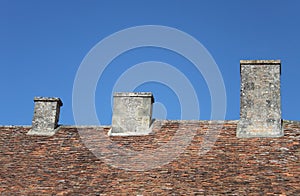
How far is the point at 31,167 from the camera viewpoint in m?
14.8

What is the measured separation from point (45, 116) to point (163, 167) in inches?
205

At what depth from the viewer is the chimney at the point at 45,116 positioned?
1728cm

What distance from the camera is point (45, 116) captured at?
17734 millimetres

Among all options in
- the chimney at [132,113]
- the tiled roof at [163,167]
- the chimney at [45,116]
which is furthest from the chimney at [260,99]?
the chimney at [45,116]

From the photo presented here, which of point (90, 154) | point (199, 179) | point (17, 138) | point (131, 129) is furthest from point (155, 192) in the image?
point (17, 138)

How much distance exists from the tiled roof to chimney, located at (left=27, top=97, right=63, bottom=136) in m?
0.53

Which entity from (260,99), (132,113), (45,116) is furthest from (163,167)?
(45,116)

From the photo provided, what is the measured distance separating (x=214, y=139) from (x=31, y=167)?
493 cm

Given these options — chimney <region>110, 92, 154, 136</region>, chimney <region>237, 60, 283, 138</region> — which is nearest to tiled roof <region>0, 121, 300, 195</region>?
chimney <region>237, 60, 283, 138</region>

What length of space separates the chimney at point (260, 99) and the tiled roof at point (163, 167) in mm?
327

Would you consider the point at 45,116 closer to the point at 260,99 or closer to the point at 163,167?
the point at 163,167

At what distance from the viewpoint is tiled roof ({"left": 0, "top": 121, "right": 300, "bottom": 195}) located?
1303 centimetres

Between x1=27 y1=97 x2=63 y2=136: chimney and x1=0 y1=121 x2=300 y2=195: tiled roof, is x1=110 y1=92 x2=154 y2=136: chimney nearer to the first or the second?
x1=0 y1=121 x2=300 y2=195: tiled roof

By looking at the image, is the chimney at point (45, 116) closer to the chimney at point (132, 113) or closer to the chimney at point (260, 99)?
the chimney at point (132, 113)
